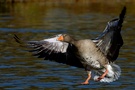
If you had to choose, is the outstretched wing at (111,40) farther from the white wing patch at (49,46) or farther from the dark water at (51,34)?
the dark water at (51,34)

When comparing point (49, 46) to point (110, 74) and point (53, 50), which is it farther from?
point (110, 74)

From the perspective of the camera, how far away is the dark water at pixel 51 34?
13195 millimetres

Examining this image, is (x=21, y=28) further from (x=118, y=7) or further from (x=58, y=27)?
(x=118, y=7)

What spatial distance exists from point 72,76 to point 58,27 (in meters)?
9.88

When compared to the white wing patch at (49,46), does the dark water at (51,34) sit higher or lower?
lower

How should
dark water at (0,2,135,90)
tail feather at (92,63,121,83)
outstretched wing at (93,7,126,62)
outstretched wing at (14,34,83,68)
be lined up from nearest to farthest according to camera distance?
outstretched wing at (93,7,126,62) < tail feather at (92,63,121,83) < outstretched wing at (14,34,83,68) < dark water at (0,2,135,90)

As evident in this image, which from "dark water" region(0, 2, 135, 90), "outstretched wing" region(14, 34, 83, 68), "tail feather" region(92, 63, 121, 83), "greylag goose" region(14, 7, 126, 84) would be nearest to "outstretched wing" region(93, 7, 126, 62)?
"greylag goose" region(14, 7, 126, 84)

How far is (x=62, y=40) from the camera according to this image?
38.0 ft

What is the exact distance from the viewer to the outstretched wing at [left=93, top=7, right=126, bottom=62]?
11.6m

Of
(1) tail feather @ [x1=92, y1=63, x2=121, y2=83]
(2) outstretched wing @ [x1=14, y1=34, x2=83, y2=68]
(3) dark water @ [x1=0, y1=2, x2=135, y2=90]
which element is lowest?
(3) dark water @ [x1=0, y1=2, x2=135, y2=90]

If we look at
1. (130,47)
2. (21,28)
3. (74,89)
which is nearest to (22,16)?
(21,28)

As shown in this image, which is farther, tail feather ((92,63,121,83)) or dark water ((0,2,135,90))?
dark water ((0,2,135,90))

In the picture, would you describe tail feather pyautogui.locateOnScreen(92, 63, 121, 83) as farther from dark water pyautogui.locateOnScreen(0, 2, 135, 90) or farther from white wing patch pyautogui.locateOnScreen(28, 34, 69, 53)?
white wing patch pyautogui.locateOnScreen(28, 34, 69, 53)

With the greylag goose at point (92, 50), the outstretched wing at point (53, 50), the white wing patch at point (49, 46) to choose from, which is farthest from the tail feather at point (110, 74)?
the white wing patch at point (49, 46)
